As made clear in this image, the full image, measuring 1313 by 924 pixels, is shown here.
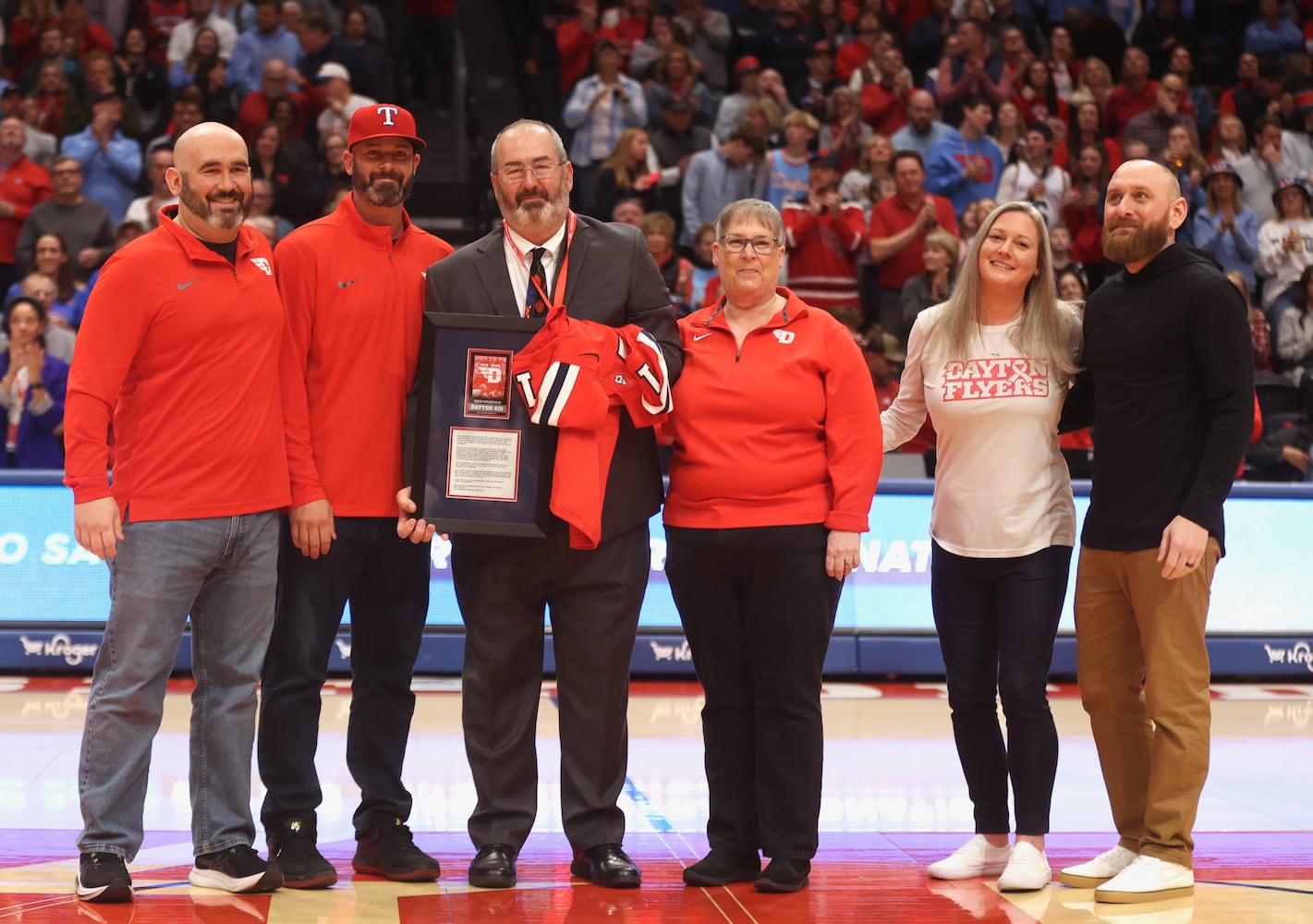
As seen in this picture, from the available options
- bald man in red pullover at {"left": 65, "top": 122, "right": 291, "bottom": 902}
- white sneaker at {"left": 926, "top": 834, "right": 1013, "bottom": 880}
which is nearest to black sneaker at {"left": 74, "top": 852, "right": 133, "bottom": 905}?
bald man in red pullover at {"left": 65, "top": 122, "right": 291, "bottom": 902}

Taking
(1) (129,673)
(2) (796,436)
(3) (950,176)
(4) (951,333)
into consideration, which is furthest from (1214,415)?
(3) (950,176)

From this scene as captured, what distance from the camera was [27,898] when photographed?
14.7ft

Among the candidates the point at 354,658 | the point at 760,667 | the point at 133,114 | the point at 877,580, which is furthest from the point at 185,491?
the point at 133,114

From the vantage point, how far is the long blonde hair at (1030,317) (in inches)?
193

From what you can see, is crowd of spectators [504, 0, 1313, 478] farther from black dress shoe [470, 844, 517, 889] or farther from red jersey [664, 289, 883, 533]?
black dress shoe [470, 844, 517, 889]

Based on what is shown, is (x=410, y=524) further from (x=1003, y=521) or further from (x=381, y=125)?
(x=1003, y=521)

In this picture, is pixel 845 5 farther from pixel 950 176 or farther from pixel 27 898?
pixel 27 898

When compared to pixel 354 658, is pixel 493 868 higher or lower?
lower

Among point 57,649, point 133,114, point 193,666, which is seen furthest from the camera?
point 133,114

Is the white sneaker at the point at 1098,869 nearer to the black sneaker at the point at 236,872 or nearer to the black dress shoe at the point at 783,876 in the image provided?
the black dress shoe at the point at 783,876

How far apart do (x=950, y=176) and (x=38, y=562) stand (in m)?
7.38

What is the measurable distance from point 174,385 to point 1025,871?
294 centimetres

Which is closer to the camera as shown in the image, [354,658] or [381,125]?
[381,125]

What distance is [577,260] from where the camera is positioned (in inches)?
191
